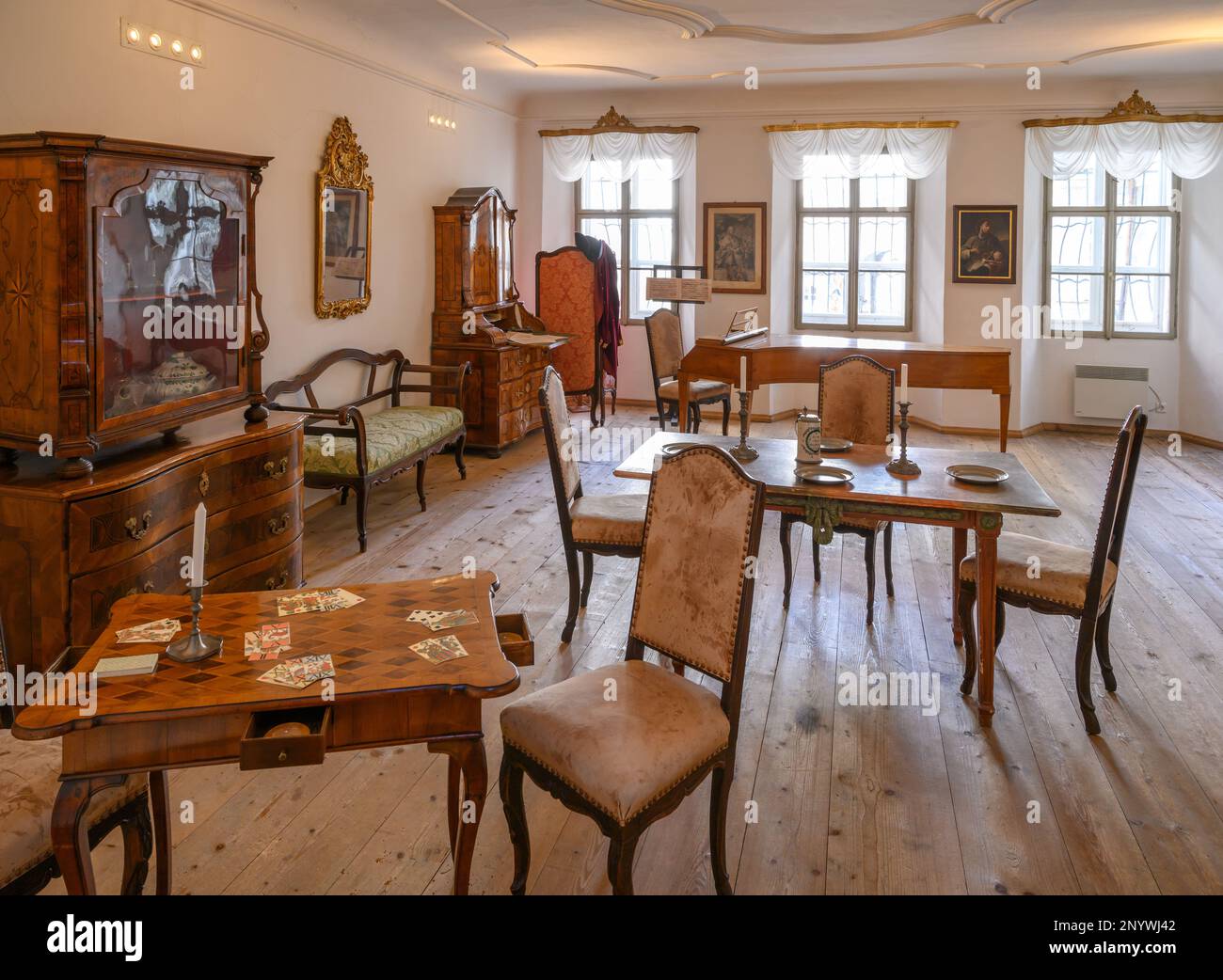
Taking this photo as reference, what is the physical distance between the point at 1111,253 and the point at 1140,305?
561 millimetres

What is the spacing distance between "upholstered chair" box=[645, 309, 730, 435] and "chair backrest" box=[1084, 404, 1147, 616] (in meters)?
4.78

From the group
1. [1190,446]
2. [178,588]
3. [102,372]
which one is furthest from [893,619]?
[1190,446]

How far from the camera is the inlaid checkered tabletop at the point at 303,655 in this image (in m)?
1.93

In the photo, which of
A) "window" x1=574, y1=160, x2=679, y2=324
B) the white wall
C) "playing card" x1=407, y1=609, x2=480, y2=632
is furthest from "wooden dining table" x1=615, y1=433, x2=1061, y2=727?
"window" x1=574, y1=160, x2=679, y2=324

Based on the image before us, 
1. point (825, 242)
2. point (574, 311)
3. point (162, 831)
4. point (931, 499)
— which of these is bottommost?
point (162, 831)

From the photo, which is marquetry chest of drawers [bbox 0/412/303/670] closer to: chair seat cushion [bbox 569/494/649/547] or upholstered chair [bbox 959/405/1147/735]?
chair seat cushion [bbox 569/494/649/547]

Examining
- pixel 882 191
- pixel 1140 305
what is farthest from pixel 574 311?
pixel 1140 305

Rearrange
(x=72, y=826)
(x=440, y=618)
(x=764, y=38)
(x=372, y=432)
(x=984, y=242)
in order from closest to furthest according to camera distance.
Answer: (x=72, y=826) < (x=440, y=618) < (x=372, y=432) < (x=764, y=38) < (x=984, y=242)

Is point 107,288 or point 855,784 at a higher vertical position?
point 107,288

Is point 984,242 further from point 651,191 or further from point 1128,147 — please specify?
point 651,191

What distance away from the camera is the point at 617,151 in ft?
32.8

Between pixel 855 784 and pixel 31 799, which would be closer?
pixel 31 799

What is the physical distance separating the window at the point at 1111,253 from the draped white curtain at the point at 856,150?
1.20m

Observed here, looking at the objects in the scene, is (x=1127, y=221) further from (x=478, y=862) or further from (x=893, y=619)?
(x=478, y=862)
